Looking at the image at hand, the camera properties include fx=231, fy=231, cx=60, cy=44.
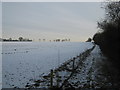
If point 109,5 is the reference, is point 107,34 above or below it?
below

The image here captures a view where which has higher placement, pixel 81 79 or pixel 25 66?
pixel 81 79

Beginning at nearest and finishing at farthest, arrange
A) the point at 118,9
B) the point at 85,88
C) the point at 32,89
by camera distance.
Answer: the point at 85,88 → the point at 32,89 → the point at 118,9

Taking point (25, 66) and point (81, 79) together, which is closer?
point (81, 79)

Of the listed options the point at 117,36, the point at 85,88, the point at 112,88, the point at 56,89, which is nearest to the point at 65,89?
the point at 56,89

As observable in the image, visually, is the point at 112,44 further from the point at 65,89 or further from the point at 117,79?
the point at 65,89

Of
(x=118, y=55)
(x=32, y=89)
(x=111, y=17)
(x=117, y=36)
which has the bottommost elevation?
(x=32, y=89)

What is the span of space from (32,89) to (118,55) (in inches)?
393

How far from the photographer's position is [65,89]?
38.7ft

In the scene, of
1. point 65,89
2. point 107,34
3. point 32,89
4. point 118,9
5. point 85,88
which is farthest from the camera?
point 118,9

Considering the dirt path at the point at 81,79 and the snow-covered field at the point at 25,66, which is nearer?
the dirt path at the point at 81,79

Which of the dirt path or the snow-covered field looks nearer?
the dirt path

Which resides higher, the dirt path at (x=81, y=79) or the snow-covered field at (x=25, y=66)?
the dirt path at (x=81, y=79)

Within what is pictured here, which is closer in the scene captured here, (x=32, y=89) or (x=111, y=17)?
(x=32, y=89)

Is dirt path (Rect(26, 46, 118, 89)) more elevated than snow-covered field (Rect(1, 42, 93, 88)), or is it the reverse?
→ dirt path (Rect(26, 46, 118, 89))
